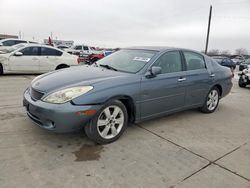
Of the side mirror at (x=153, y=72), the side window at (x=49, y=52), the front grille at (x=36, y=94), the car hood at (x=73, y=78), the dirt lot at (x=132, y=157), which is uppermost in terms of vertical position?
the side window at (x=49, y=52)

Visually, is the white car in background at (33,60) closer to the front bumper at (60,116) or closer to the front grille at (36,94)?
the front grille at (36,94)

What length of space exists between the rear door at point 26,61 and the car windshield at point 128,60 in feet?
19.7

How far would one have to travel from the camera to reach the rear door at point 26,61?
29.0 ft

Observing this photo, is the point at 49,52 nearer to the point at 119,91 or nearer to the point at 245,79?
the point at 119,91

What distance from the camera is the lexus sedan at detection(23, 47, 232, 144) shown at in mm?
2824

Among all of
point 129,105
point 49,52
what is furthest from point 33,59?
point 129,105

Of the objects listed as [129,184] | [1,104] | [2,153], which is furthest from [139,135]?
[1,104]

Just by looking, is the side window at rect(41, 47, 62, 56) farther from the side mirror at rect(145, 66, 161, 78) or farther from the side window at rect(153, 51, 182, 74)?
the side mirror at rect(145, 66, 161, 78)

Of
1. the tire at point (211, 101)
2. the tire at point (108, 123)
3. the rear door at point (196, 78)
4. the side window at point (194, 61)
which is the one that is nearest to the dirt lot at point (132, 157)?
the tire at point (108, 123)

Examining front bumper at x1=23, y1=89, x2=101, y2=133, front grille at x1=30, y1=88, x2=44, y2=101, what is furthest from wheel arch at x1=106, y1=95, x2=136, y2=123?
front grille at x1=30, y1=88, x2=44, y2=101

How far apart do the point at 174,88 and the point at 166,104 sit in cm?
33

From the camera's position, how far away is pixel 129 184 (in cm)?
229

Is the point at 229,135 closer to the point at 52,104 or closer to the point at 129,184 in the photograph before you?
the point at 129,184

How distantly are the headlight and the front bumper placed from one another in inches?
2.5
